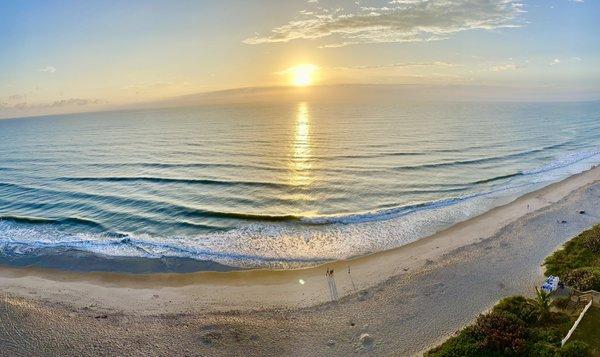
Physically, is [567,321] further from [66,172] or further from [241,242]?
[66,172]

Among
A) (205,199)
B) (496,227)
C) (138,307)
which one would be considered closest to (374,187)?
(496,227)

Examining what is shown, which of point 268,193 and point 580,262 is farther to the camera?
point 268,193

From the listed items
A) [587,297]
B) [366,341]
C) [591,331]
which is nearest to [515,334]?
[591,331]

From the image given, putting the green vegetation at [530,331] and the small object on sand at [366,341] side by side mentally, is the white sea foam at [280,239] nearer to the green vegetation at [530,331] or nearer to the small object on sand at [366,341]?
the small object on sand at [366,341]

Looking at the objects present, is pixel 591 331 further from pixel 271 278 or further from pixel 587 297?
pixel 271 278

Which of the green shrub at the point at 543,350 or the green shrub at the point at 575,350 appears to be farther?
the green shrub at the point at 543,350

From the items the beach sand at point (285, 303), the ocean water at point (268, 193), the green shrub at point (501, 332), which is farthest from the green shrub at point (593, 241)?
the green shrub at point (501, 332)
